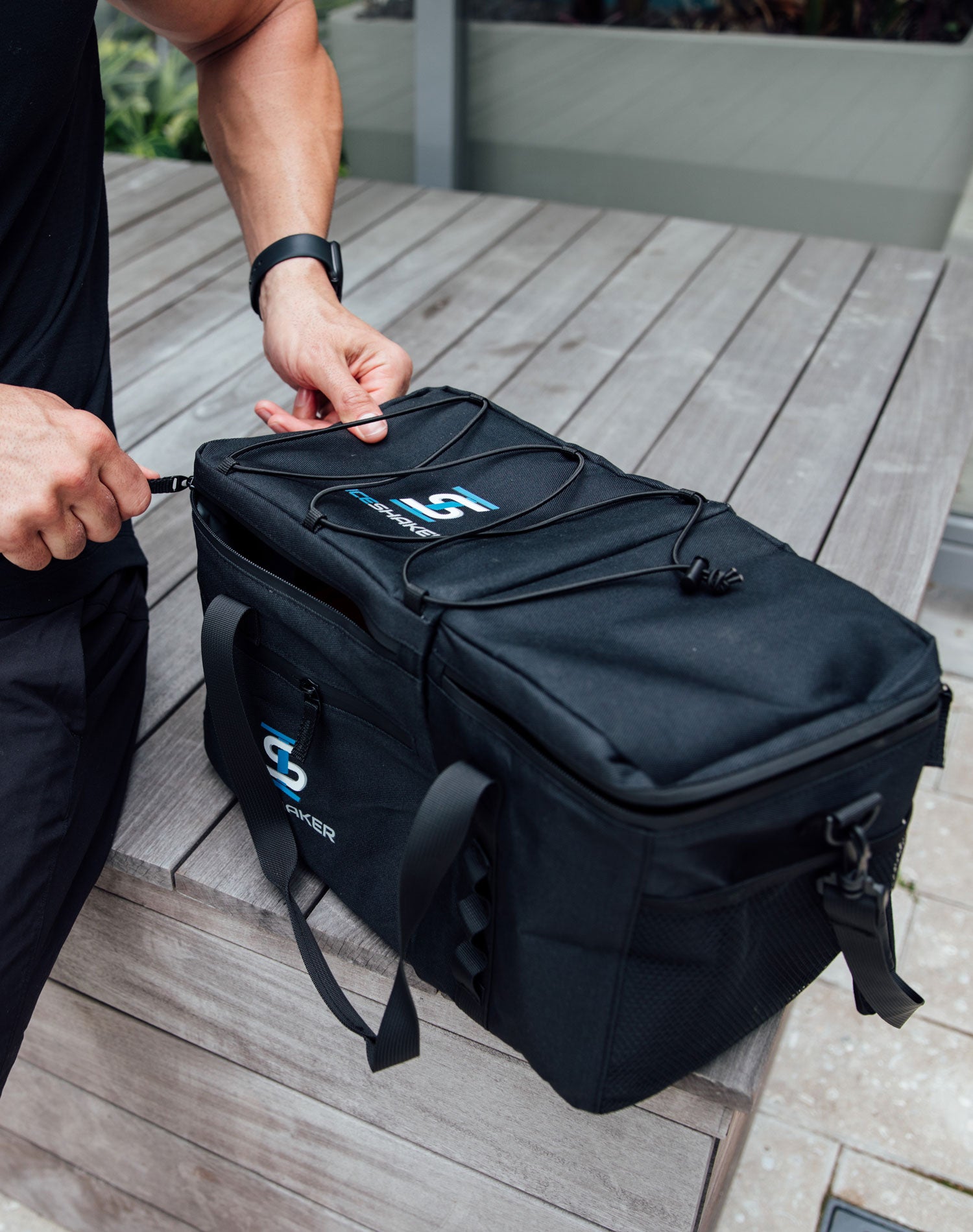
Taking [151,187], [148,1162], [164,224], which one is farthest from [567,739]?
[151,187]

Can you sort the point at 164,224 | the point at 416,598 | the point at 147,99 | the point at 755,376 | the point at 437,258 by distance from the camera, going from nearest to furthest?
the point at 416,598 → the point at 755,376 → the point at 437,258 → the point at 164,224 → the point at 147,99

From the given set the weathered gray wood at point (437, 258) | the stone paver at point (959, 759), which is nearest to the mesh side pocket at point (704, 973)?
the stone paver at point (959, 759)

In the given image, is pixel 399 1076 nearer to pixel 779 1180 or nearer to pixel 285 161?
pixel 779 1180

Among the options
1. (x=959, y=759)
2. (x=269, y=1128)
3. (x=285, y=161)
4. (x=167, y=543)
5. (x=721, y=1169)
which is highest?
(x=285, y=161)

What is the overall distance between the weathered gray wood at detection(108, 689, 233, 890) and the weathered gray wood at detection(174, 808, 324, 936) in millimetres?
15

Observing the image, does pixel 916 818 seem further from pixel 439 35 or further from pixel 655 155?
pixel 439 35

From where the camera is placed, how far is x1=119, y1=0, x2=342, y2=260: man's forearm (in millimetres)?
1151

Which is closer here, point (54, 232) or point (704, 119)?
point (54, 232)

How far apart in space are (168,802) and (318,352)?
18.2 inches

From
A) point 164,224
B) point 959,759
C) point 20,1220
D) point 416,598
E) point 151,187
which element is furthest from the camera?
point 151,187

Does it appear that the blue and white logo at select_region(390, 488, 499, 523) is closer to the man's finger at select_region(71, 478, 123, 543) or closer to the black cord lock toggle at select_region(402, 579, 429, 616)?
the black cord lock toggle at select_region(402, 579, 429, 616)

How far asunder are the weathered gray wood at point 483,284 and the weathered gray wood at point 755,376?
1.45 ft

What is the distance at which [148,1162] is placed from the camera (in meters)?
1.25

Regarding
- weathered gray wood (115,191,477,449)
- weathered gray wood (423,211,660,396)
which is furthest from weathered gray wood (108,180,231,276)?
weathered gray wood (423,211,660,396)
